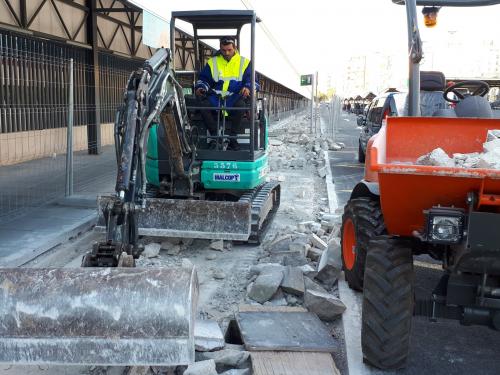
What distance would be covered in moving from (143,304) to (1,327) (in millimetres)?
803

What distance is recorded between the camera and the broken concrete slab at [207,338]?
4133 mm

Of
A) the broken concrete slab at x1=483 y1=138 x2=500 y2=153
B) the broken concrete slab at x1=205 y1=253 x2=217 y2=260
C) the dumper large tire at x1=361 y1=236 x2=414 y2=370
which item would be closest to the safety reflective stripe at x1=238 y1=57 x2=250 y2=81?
the broken concrete slab at x1=205 y1=253 x2=217 y2=260

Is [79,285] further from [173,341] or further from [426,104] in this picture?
[426,104]

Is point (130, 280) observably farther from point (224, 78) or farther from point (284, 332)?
point (224, 78)

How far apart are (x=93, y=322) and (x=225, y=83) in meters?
4.94

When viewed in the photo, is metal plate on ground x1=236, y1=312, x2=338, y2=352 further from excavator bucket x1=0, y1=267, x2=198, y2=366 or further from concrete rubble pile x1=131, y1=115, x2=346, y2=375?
excavator bucket x1=0, y1=267, x2=198, y2=366

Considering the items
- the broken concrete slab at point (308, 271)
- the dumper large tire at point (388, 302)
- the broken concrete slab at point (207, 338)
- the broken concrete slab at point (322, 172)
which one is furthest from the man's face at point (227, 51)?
the broken concrete slab at point (322, 172)

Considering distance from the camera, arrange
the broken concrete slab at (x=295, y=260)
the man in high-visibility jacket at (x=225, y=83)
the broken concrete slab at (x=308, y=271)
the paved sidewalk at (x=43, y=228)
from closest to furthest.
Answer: the broken concrete slab at (x=308, y=271), the paved sidewalk at (x=43, y=228), the broken concrete slab at (x=295, y=260), the man in high-visibility jacket at (x=225, y=83)

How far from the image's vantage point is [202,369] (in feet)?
12.1

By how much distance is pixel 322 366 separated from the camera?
3971 millimetres

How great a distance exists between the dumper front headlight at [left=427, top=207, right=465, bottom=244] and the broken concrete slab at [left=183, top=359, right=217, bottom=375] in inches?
65.0

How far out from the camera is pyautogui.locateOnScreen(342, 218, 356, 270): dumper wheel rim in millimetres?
5502

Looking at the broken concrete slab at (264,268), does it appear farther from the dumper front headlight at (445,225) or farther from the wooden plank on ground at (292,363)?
the dumper front headlight at (445,225)

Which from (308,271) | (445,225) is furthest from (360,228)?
(445,225)
